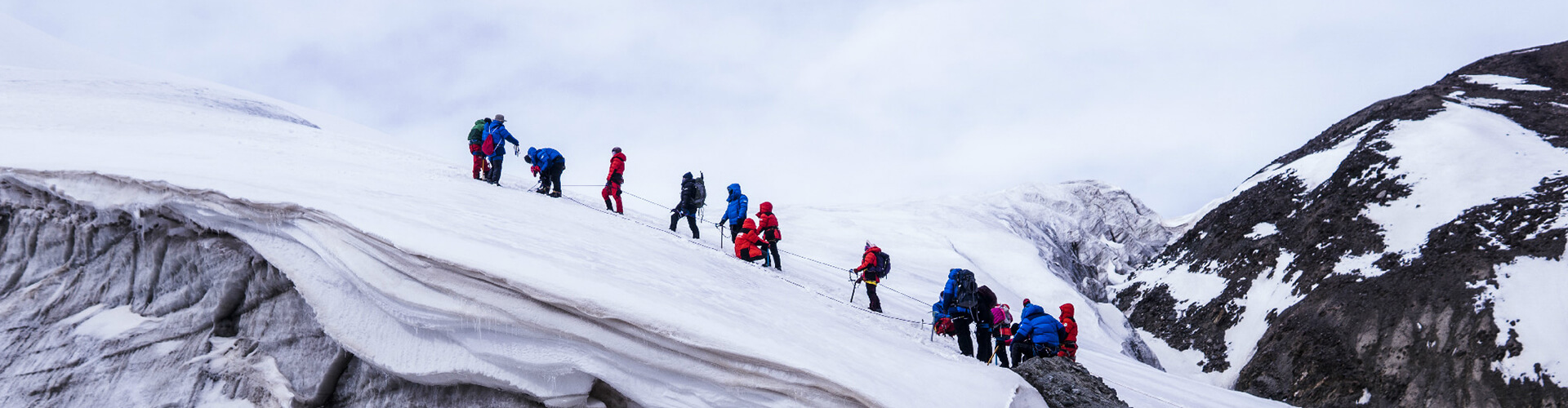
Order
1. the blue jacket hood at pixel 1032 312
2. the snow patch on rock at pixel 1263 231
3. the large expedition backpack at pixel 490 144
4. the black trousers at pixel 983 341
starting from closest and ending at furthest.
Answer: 1. the black trousers at pixel 983 341
2. the blue jacket hood at pixel 1032 312
3. the large expedition backpack at pixel 490 144
4. the snow patch on rock at pixel 1263 231

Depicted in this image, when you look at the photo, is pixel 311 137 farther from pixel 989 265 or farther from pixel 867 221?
pixel 989 265

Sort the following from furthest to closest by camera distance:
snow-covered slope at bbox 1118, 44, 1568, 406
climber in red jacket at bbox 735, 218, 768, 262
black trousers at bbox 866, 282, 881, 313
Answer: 1. snow-covered slope at bbox 1118, 44, 1568, 406
2. climber in red jacket at bbox 735, 218, 768, 262
3. black trousers at bbox 866, 282, 881, 313

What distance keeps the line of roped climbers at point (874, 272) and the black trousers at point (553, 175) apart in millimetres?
16

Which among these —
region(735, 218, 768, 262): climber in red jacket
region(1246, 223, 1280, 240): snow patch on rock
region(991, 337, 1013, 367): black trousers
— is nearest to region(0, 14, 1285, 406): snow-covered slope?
region(991, 337, 1013, 367): black trousers

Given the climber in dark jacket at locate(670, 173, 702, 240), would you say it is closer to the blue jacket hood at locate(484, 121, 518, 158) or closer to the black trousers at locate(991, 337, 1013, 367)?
the blue jacket hood at locate(484, 121, 518, 158)

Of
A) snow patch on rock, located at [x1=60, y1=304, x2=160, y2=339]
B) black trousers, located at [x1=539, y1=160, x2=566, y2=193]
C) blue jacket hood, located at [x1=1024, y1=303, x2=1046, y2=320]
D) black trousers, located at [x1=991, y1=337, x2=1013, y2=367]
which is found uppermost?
black trousers, located at [x1=539, y1=160, x2=566, y2=193]

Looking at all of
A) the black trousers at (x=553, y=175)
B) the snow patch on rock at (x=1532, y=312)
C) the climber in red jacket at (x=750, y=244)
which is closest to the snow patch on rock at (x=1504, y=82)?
the snow patch on rock at (x=1532, y=312)

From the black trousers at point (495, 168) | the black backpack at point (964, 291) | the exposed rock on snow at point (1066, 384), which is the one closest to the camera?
the exposed rock on snow at point (1066, 384)

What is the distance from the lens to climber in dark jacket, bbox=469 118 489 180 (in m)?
15.8

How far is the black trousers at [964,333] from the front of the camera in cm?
1108

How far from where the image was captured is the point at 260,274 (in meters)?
7.13

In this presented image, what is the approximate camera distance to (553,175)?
15336 mm

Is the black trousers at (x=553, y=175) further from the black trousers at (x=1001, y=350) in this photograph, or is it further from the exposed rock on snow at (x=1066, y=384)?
the exposed rock on snow at (x=1066, y=384)

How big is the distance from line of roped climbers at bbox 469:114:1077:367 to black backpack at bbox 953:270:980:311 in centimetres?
1
